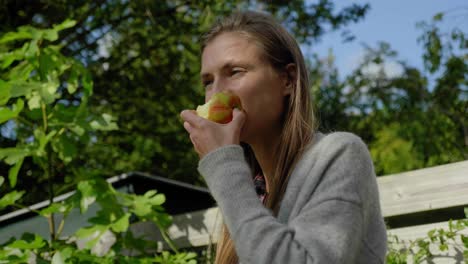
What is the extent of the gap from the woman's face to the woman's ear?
0.05ft

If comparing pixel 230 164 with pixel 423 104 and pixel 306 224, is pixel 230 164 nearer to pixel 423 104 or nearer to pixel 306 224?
pixel 306 224

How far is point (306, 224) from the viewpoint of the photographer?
4.79ft

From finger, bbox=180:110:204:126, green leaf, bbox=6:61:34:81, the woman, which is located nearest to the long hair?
the woman

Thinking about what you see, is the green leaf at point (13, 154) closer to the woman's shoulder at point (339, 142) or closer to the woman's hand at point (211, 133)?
the woman's hand at point (211, 133)

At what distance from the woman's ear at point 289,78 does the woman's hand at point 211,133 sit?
0.92ft

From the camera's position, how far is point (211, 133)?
1644 millimetres

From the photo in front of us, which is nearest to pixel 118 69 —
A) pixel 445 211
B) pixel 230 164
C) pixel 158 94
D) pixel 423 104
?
pixel 158 94

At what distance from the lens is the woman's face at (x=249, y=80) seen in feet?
5.97

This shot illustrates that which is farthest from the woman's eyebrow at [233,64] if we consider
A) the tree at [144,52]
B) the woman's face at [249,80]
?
the tree at [144,52]

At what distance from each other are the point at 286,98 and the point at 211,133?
38 cm

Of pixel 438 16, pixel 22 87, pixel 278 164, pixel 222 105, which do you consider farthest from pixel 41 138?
pixel 438 16

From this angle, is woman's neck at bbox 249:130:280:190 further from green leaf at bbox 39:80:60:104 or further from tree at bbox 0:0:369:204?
tree at bbox 0:0:369:204

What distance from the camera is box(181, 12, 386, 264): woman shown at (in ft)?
4.68

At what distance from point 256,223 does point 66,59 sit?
2.09 m
